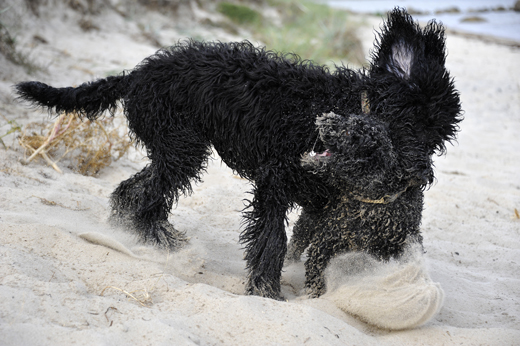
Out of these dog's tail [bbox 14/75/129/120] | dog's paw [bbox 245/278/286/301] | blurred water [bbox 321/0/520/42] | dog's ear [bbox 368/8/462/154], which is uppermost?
blurred water [bbox 321/0/520/42]

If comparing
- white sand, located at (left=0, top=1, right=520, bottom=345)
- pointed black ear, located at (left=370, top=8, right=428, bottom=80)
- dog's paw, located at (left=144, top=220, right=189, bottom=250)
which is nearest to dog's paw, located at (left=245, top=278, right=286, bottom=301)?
white sand, located at (left=0, top=1, right=520, bottom=345)

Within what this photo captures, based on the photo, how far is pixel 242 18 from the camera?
11.9 metres

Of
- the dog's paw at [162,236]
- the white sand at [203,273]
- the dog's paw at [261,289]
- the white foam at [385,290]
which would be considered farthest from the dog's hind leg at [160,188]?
the white foam at [385,290]

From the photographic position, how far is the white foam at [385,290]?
2.67m

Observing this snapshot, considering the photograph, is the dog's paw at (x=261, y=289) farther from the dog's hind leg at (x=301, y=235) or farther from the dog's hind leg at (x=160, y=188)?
the dog's hind leg at (x=160, y=188)

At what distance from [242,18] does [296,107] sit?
32.7 feet

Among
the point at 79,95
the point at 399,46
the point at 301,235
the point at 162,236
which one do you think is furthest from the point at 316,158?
the point at 79,95

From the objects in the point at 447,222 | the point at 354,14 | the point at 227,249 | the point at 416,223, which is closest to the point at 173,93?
the point at 227,249

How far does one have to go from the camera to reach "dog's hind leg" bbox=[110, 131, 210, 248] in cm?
308

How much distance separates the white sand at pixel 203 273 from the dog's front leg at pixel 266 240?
222 mm

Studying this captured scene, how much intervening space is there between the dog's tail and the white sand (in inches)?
30.8

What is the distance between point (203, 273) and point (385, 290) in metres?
1.31

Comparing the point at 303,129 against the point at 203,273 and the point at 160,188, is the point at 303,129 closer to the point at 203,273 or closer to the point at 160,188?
the point at 160,188

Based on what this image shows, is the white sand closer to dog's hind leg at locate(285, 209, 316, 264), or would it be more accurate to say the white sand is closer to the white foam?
the white foam
